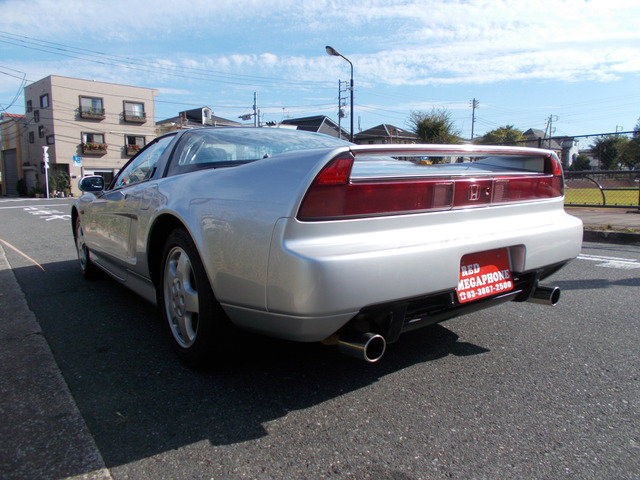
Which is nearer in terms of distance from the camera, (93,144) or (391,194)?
(391,194)

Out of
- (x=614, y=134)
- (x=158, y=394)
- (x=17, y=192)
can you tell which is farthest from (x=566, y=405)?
(x=17, y=192)

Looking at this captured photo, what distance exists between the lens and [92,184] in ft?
13.6

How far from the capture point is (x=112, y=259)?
3.46 meters

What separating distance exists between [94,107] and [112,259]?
45.2 meters

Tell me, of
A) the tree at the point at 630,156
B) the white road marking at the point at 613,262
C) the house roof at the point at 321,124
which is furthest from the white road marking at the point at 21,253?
the house roof at the point at 321,124

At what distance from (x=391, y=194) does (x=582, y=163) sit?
12.1 m

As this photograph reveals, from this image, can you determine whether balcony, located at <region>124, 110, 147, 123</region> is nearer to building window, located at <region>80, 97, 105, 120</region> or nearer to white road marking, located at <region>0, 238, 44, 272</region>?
building window, located at <region>80, 97, 105, 120</region>

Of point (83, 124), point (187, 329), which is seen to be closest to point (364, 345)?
point (187, 329)

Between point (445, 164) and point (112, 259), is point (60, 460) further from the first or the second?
point (445, 164)

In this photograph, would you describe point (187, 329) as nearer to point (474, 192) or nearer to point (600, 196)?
point (474, 192)

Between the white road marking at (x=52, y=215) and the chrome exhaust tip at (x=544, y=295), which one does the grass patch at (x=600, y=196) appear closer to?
the chrome exhaust tip at (x=544, y=295)

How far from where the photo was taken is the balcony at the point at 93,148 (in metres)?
41.8

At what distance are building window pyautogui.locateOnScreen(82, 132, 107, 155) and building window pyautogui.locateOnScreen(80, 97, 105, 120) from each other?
1581 millimetres

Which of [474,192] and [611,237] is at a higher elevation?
[474,192]
